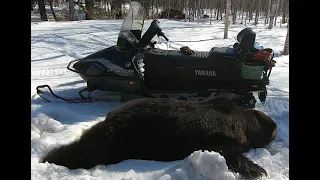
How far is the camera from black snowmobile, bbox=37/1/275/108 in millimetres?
5324

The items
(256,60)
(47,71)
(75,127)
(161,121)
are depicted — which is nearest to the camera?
(161,121)

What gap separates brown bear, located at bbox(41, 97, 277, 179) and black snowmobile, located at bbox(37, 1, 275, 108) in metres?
1.65

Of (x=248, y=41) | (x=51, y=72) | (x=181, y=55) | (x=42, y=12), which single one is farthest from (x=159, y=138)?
(x=42, y=12)

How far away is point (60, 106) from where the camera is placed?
5391 millimetres

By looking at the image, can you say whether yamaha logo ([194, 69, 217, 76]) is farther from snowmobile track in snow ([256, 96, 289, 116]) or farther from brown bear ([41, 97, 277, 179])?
brown bear ([41, 97, 277, 179])

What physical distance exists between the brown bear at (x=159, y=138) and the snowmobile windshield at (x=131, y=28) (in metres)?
2.28

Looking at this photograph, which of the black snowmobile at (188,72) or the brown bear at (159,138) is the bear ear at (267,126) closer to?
the brown bear at (159,138)

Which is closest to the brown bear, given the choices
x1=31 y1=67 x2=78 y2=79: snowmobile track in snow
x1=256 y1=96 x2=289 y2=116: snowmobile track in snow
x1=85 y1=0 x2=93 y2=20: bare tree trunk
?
x1=256 y1=96 x2=289 y2=116: snowmobile track in snow

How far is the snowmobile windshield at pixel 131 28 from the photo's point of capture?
19.2 feet

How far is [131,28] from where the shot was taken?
20.2 feet

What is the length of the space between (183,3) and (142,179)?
31.3 meters

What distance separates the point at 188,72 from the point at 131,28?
58.8 inches
